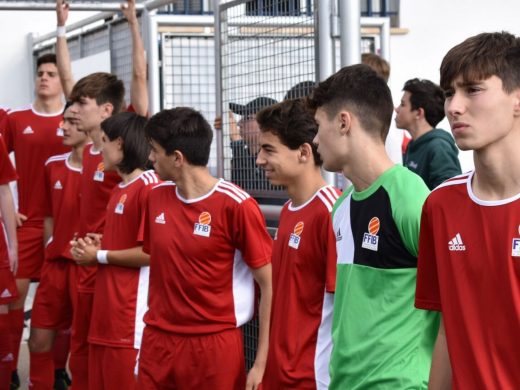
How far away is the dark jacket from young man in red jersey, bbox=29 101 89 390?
2.21 m

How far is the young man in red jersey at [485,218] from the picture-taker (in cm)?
280

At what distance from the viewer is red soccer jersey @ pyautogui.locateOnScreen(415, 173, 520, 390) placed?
2805mm

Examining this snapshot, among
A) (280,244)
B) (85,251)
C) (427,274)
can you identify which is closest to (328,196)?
(280,244)

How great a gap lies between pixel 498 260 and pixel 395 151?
397 centimetres

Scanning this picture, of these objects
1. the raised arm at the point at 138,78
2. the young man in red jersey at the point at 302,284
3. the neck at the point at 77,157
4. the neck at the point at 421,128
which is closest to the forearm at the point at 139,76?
the raised arm at the point at 138,78

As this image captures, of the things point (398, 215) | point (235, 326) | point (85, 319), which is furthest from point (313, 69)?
point (85, 319)

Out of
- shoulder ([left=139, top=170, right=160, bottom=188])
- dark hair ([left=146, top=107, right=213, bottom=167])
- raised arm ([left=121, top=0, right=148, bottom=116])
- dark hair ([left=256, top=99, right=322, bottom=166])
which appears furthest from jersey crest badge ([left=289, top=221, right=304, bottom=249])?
raised arm ([left=121, top=0, right=148, bottom=116])

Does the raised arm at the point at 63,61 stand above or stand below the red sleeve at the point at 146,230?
above

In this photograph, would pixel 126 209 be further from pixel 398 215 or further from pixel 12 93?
pixel 12 93

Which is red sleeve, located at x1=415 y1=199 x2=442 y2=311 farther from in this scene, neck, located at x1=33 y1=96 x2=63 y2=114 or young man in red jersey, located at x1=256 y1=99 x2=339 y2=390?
neck, located at x1=33 y1=96 x2=63 y2=114

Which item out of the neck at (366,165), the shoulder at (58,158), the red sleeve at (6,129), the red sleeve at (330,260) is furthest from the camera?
the red sleeve at (6,129)

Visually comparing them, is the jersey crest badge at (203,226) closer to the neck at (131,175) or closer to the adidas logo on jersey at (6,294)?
the neck at (131,175)

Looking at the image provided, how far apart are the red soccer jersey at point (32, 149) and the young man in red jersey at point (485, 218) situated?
18.1ft

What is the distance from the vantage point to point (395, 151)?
6.77 meters
